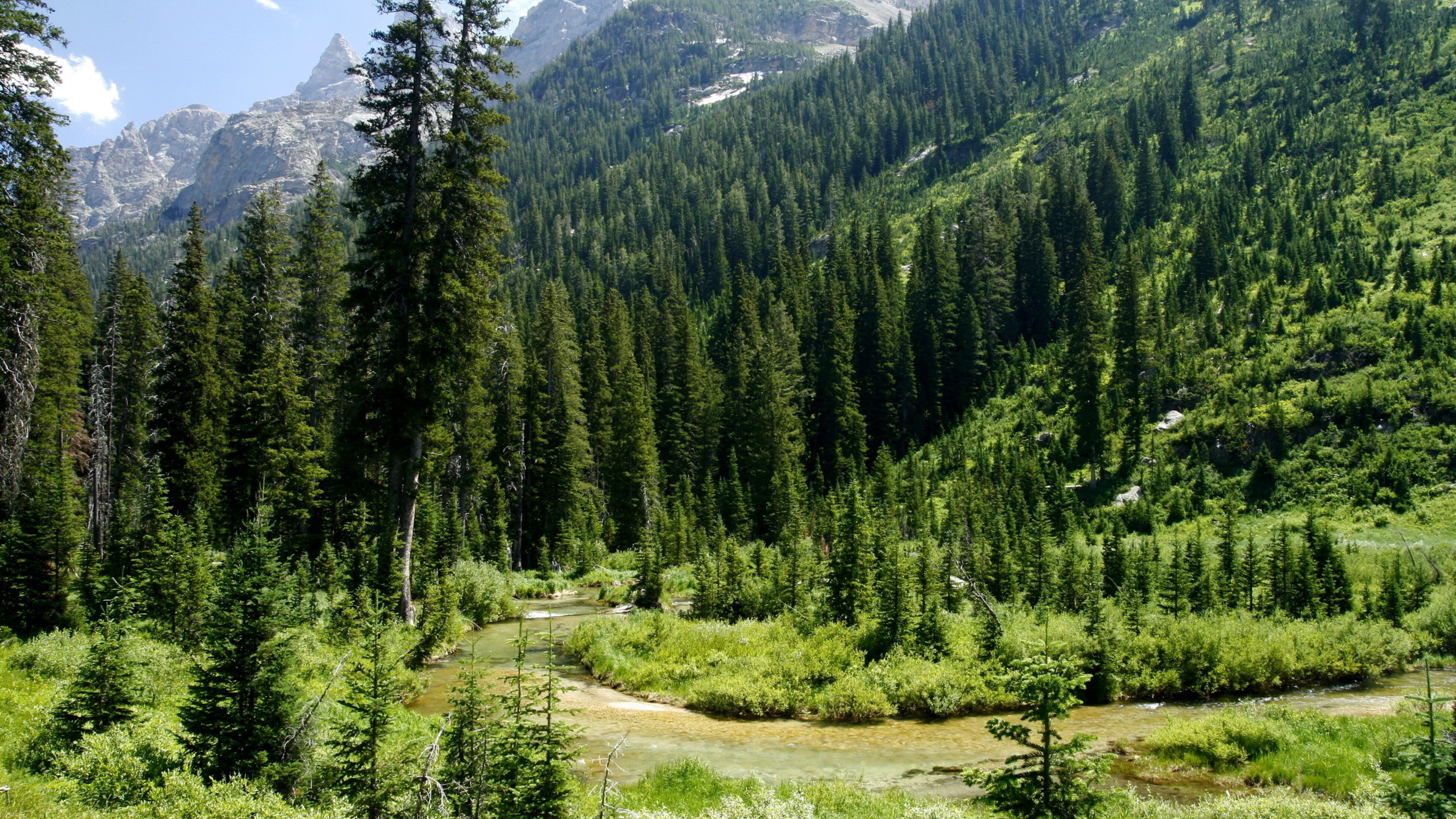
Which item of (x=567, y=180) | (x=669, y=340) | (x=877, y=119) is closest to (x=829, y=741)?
(x=669, y=340)

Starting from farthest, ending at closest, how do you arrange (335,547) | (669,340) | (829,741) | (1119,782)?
1. (669,340)
2. (335,547)
3. (829,741)
4. (1119,782)

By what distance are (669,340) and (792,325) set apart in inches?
495

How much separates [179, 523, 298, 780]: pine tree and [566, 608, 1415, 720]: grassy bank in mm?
11455

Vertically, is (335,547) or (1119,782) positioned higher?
(335,547)

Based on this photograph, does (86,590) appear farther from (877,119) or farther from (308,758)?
(877,119)

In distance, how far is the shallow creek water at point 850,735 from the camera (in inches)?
538

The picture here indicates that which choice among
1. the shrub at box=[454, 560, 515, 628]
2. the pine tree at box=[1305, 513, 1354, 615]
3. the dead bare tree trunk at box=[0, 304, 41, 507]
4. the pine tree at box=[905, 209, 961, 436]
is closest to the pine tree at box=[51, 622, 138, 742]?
the dead bare tree trunk at box=[0, 304, 41, 507]

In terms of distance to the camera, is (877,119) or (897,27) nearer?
(877,119)

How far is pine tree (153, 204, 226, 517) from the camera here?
3616 centimetres

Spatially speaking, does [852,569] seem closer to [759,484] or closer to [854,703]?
[854,703]

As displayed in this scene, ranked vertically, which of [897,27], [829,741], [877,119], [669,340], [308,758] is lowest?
[829,741]

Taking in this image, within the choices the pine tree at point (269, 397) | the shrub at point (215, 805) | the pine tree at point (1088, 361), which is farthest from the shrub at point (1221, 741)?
the pine tree at point (1088, 361)

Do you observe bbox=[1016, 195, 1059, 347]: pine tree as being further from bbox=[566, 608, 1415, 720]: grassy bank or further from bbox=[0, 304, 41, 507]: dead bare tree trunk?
bbox=[0, 304, 41, 507]: dead bare tree trunk

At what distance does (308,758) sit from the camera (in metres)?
9.48
